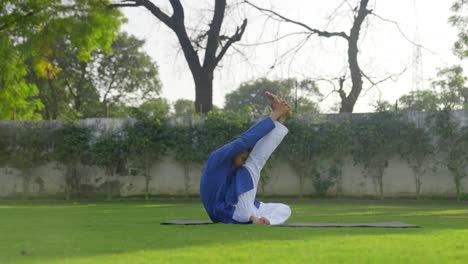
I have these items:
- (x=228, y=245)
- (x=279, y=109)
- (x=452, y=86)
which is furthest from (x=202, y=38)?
(x=452, y=86)

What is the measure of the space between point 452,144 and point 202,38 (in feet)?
26.1

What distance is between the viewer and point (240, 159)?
750cm

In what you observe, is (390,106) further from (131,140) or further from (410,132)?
(131,140)

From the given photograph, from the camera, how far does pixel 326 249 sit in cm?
472

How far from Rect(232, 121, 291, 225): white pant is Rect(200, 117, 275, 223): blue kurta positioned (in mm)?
61

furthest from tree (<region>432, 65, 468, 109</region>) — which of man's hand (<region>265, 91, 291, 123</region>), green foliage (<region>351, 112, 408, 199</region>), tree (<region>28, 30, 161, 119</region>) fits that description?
man's hand (<region>265, 91, 291, 123</region>)

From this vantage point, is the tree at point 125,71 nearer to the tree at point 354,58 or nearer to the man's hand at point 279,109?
the tree at point 354,58

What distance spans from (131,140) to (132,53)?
19383 mm

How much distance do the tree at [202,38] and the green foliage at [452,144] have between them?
21.1 feet

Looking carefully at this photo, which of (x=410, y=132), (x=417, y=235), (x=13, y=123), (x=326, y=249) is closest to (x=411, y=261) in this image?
(x=326, y=249)

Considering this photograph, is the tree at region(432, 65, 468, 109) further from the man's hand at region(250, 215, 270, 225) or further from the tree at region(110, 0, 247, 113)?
the man's hand at region(250, 215, 270, 225)

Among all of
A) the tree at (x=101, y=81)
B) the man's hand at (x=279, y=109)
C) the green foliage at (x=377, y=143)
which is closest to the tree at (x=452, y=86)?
the tree at (x=101, y=81)

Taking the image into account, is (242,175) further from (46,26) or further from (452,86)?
(452,86)

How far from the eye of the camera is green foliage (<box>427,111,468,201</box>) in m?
15.9
